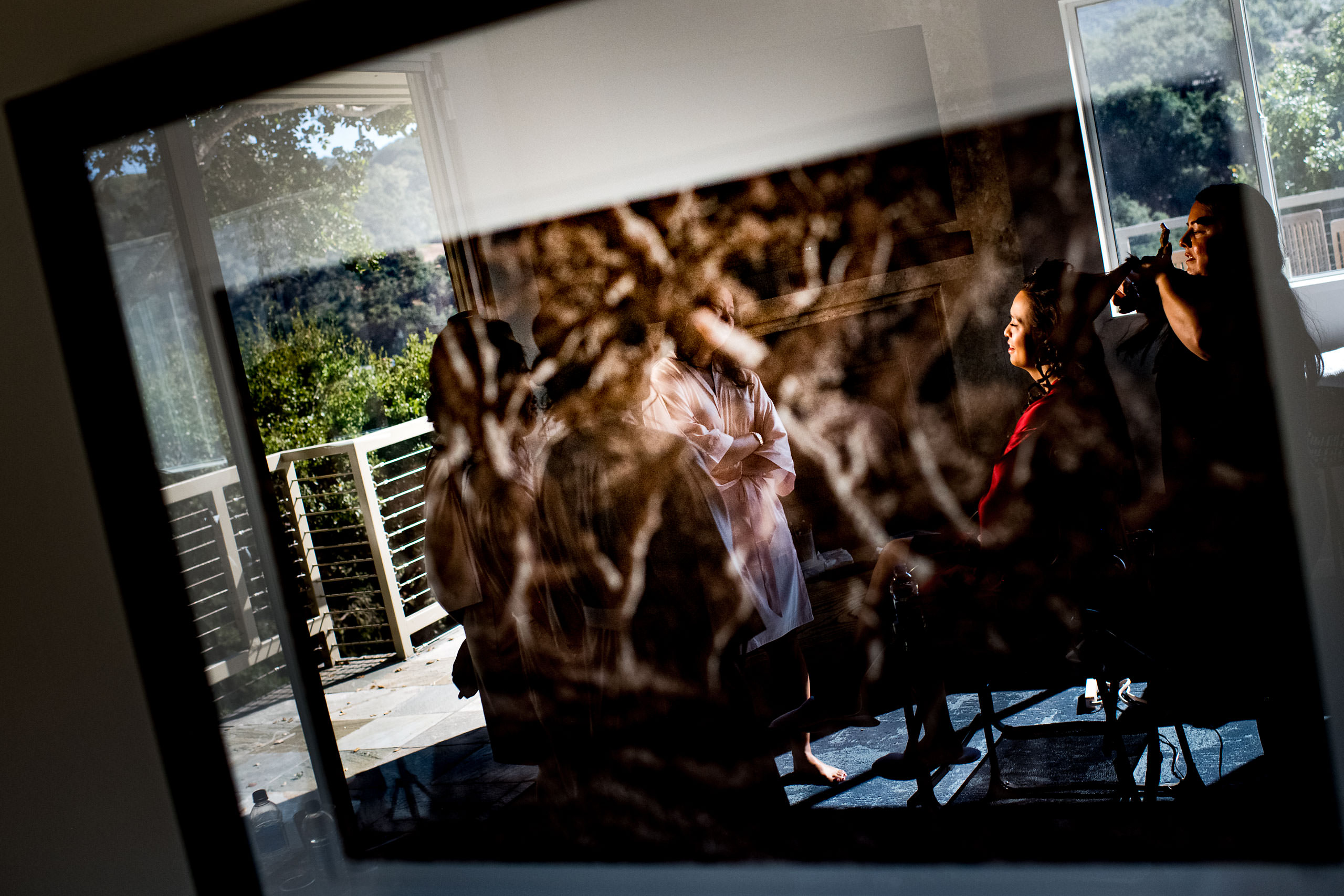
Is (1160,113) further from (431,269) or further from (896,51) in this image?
(431,269)

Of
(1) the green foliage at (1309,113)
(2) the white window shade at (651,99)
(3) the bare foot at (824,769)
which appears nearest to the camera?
(1) the green foliage at (1309,113)

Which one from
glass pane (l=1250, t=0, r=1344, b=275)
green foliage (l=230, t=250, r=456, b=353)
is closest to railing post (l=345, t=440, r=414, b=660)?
green foliage (l=230, t=250, r=456, b=353)

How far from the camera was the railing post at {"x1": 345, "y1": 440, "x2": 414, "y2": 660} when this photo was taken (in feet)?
3.92

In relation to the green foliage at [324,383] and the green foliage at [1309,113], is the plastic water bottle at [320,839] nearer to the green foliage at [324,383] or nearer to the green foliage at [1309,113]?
the green foliage at [324,383]

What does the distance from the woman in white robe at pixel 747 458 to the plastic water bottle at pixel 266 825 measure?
2.42ft

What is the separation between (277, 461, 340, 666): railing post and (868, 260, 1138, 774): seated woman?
71 cm

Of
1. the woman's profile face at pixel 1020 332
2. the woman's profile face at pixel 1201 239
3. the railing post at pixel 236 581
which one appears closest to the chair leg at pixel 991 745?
the woman's profile face at pixel 1020 332

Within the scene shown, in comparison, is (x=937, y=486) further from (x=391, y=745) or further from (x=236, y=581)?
(x=236, y=581)

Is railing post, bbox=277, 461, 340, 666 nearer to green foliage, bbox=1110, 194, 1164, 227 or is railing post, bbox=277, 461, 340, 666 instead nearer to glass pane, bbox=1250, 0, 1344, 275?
green foliage, bbox=1110, 194, 1164, 227

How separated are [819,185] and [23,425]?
115 cm

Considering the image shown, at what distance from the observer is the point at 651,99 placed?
101cm

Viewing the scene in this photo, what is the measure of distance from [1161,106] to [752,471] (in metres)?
0.51

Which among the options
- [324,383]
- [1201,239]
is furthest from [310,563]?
[1201,239]

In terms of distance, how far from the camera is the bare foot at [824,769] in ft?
3.41
